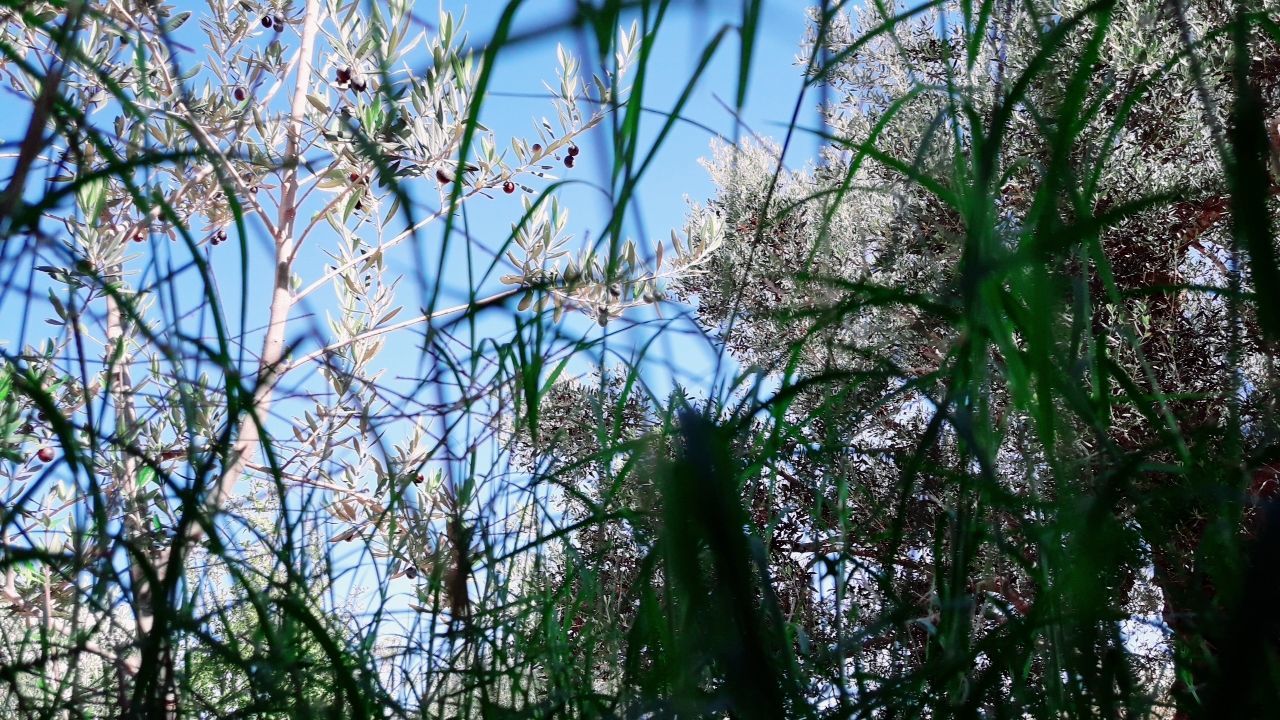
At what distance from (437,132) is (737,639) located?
4892 mm

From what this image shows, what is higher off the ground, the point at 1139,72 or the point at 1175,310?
the point at 1139,72

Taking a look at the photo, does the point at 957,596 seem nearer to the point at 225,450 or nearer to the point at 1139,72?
the point at 225,450

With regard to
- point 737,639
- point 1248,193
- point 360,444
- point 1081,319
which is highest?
point 360,444

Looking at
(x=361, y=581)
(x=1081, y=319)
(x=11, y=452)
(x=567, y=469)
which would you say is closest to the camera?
(x=1081, y=319)

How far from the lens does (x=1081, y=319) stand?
0.95m

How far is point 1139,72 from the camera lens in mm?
5148

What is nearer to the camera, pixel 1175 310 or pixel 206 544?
pixel 206 544

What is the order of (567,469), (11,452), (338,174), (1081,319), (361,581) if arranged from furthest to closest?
(338,174)
(11,452)
(361,581)
(567,469)
(1081,319)

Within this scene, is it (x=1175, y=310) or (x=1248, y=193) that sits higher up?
(x=1175, y=310)

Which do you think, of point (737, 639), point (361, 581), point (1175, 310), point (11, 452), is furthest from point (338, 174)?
point (737, 639)

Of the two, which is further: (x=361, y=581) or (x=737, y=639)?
(x=361, y=581)

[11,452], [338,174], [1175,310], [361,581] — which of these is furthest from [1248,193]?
[1175,310]

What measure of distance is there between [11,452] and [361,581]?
3.55 meters

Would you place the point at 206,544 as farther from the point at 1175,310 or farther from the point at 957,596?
the point at 1175,310
